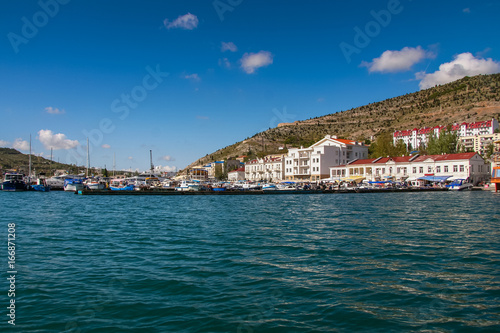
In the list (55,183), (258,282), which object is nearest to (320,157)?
(55,183)

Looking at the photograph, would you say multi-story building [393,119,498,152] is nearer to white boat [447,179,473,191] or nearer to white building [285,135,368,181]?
white building [285,135,368,181]

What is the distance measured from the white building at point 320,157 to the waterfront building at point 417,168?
3.66m

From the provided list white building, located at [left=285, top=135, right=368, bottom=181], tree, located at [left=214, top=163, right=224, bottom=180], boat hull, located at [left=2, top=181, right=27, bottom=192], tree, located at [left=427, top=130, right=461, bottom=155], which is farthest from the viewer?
tree, located at [left=214, top=163, right=224, bottom=180]

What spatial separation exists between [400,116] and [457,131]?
3588 centimetres

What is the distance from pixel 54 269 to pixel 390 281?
32.3 feet

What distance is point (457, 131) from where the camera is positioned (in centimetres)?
12825

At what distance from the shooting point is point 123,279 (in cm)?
984

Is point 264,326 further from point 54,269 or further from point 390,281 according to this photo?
point 54,269

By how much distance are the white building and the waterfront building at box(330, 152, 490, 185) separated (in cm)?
366

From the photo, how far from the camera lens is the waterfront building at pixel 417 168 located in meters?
67.8

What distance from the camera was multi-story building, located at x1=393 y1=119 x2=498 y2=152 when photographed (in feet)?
404

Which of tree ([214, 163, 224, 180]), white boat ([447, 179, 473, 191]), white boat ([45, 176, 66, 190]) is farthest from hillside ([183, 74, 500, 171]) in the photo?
Result: white boat ([45, 176, 66, 190])

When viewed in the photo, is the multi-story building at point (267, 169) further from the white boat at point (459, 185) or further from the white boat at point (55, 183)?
the white boat at point (55, 183)

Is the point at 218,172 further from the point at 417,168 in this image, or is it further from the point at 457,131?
the point at 457,131
